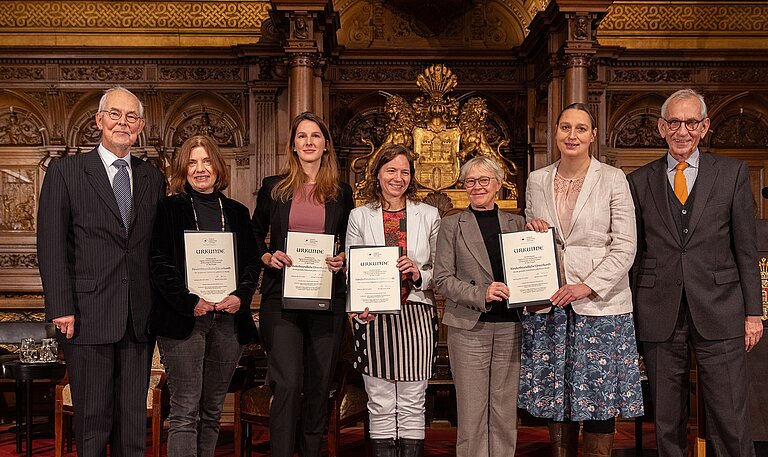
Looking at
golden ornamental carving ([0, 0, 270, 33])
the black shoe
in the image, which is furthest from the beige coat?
golden ornamental carving ([0, 0, 270, 33])

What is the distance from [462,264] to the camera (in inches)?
135

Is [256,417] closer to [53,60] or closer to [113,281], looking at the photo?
[113,281]

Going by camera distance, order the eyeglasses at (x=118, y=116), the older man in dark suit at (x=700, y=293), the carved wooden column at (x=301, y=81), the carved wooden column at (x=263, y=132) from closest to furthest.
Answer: the eyeglasses at (x=118, y=116), the older man in dark suit at (x=700, y=293), the carved wooden column at (x=301, y=81), the carved wooden column at (x=263, y=132)

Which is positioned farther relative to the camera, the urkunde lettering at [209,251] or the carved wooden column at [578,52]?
the carved wooden column at [578,52]

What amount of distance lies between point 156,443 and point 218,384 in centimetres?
124

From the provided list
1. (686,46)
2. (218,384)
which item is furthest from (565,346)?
(686,46)

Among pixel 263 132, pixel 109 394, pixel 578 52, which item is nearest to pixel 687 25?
pixel 578 52

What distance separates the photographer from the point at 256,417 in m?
4.39

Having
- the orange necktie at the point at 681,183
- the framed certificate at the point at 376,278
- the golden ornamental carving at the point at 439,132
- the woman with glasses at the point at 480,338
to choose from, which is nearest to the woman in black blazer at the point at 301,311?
the framed certificate at the point at 376,278

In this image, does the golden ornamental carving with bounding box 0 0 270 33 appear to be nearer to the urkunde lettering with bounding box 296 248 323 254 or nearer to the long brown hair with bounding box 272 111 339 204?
the long brown hair with bounding box 272 111 339 204

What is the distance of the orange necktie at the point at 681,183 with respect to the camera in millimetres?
3416

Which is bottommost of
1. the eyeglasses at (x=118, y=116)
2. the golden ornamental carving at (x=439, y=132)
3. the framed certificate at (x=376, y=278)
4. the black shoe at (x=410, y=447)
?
the black shoe at (x=410, y=447)

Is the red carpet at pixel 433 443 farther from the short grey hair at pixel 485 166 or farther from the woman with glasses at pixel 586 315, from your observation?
the short grey hair at pixel 485 166

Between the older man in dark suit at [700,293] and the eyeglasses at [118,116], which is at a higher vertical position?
the eyeglasses at [118,116]
